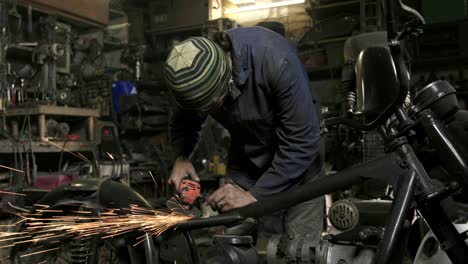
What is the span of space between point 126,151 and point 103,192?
14.1 feet

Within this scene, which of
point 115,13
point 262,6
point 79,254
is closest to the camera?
point 79,254

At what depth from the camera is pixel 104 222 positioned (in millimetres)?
2014

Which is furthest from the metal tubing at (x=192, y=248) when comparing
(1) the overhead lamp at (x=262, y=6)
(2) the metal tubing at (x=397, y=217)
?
(1) the overhead lamp at (x=262, y=6)

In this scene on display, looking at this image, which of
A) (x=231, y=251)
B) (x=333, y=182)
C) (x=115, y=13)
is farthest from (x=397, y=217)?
(x=115, y=13)

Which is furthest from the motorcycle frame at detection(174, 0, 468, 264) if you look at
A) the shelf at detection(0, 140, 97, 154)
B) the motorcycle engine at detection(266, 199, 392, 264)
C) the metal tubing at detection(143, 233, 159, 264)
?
the shelf at detection(0, 140, 97, 154)

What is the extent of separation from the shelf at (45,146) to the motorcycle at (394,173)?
3305 mm

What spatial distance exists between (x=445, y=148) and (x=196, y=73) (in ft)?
3.16

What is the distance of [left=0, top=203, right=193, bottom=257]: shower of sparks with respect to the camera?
1.93 meters

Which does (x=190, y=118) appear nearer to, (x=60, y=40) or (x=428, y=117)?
(x=428, y=117)

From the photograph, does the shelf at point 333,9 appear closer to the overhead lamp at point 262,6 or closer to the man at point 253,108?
the overhead lamp at point 262,6

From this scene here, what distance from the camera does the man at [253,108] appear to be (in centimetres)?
187

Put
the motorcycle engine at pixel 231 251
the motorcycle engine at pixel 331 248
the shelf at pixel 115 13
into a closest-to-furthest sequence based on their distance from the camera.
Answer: the motorcycle engine at pixel 331 248, the motorcycle engine at pixel 231 251, the shelf at pixel 115 13

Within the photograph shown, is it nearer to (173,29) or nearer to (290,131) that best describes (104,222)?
(290,131)

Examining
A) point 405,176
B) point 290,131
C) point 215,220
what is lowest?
point 215,220
